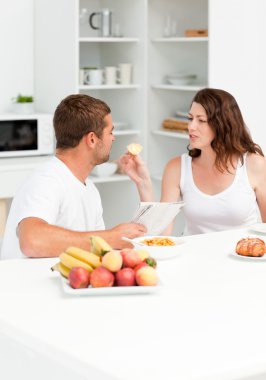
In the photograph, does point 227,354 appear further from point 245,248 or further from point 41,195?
point 41,195

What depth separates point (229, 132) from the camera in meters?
3.44

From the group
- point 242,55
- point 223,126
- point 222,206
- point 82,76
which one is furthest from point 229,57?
point 222,206

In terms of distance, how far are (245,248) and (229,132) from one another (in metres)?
1.01

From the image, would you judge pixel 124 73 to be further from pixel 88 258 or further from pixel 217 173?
pixel 88 258

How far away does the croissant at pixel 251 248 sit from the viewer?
8.29ft

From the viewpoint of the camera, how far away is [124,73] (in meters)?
5.09

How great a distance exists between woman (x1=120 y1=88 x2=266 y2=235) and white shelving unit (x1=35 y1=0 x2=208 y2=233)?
1427mm

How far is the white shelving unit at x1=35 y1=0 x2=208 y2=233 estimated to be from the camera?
4.97m

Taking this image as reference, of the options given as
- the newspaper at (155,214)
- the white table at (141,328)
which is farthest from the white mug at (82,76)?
the white table at (141,328)

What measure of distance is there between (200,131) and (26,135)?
5.50 ft

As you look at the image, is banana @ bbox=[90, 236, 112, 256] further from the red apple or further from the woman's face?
the woman's face

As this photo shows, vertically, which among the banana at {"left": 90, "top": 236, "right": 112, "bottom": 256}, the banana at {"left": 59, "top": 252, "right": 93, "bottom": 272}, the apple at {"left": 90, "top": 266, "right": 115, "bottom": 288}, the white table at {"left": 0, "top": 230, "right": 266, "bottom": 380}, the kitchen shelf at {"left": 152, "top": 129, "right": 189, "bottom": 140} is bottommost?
the white table at {"left": 0, "top": 230, "right": 266, "bottom": 380}

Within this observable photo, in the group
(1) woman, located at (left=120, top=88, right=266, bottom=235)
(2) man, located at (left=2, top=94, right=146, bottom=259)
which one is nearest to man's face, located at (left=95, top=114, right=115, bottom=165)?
(2) man, located at (left=2, top=94, right=146, bottom=259)

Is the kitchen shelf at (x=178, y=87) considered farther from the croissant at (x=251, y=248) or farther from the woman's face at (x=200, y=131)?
the croissant at (x=251, y=248)
